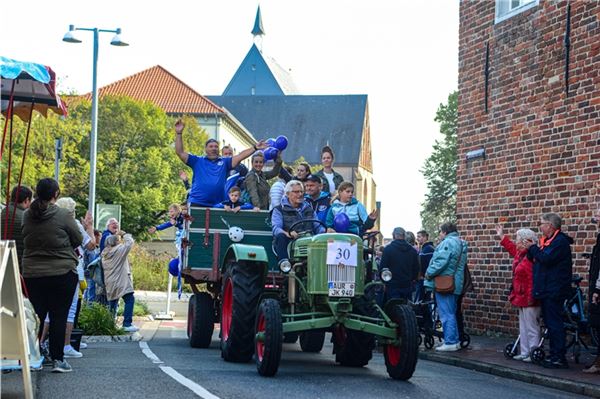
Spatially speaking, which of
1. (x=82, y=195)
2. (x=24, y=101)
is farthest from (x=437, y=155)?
(x=24, y=101)

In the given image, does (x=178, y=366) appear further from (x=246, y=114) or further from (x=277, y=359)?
(x=246, y=114)

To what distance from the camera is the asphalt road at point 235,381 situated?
9008 mm

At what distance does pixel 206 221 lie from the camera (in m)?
13.6

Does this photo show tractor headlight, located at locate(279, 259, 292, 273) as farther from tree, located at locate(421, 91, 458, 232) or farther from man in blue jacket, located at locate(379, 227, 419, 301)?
tree, located at locate(421, 91, 458, 232)

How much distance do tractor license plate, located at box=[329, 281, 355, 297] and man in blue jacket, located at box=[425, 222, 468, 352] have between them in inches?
180

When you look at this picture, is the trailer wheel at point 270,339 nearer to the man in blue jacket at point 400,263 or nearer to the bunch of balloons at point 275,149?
the bunch of balloons at point 275,149

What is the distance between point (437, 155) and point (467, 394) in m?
64.9

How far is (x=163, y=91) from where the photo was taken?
85688mm

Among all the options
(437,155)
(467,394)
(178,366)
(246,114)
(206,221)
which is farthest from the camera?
(246,114)

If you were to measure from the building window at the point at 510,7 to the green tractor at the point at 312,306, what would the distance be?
23.4 feet

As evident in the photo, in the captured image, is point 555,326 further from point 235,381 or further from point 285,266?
point 235,381

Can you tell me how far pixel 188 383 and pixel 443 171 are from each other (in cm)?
6596

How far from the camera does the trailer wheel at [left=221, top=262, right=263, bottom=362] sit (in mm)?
11602

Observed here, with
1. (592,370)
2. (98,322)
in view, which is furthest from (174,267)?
(592,370)
